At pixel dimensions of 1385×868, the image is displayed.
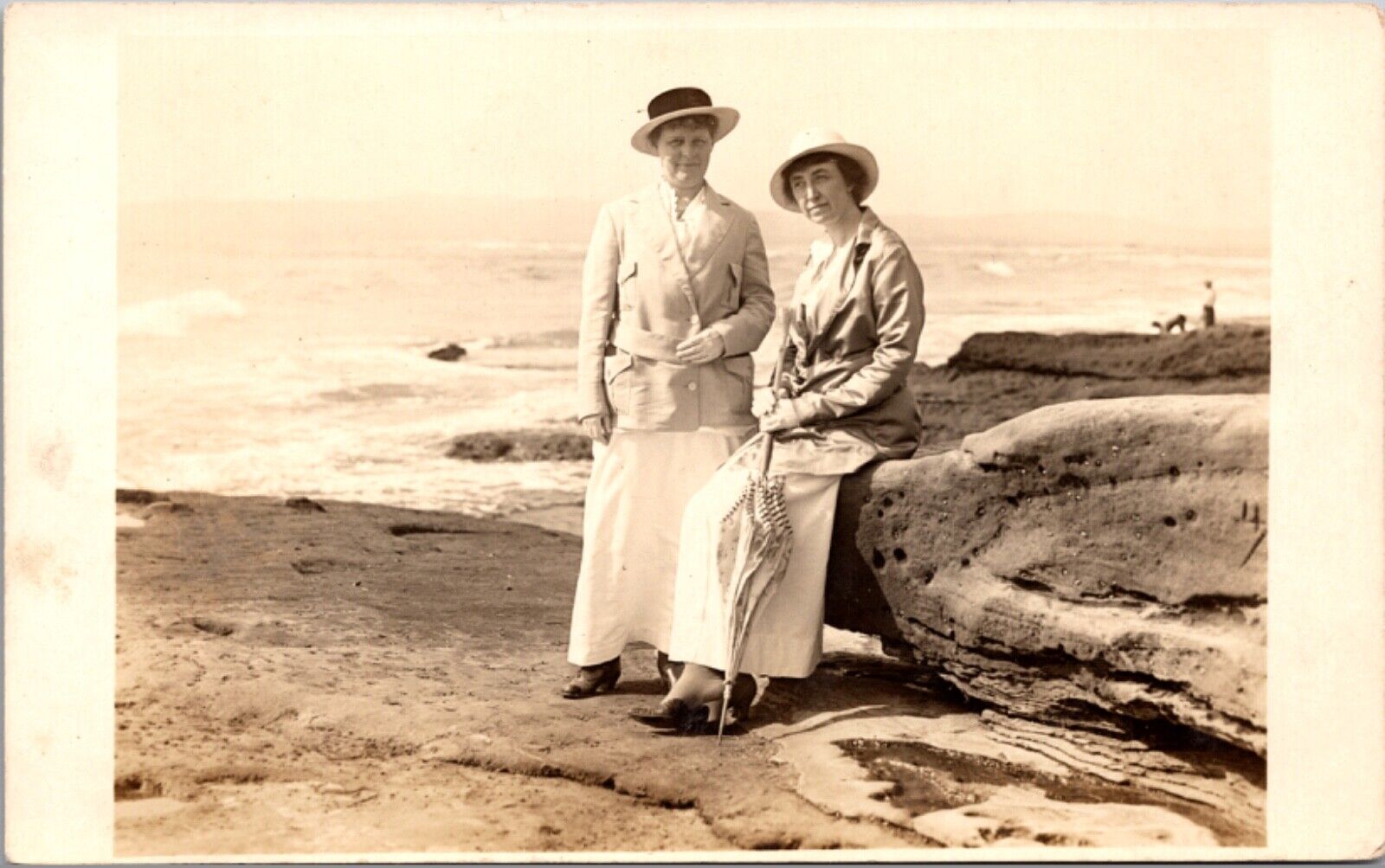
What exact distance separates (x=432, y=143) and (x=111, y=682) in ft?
6.97

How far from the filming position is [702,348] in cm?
614

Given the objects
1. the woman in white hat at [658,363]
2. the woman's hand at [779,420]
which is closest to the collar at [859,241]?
the woman in white hat at [658,363]

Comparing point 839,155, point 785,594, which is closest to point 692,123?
point 839,155

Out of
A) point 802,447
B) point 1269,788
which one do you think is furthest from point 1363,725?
point 802,447

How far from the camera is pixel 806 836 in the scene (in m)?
5.71

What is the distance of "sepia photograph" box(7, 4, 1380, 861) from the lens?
5.75 metres

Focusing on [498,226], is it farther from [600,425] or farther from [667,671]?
[667,671]

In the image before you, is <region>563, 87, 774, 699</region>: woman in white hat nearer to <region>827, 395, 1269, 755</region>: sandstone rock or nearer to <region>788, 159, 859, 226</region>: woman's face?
<region>788, 159, 859, 226</region>: woman's face

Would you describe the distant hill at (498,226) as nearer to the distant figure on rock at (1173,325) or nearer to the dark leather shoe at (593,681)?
the distant figure on rock at (1173,325)

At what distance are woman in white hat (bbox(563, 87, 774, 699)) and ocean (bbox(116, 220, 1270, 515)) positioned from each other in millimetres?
540

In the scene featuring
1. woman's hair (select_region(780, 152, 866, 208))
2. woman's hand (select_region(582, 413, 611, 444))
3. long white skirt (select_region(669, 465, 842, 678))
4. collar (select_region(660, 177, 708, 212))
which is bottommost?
long white skirt (select_region(669, 465, 842, 678))

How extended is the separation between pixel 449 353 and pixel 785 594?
1.76 m

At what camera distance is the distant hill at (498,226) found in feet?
21.1

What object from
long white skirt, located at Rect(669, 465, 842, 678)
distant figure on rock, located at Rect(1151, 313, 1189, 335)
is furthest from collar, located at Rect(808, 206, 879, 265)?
distant figure on rock, located at Rect(1151, 313, 1189, 335)
